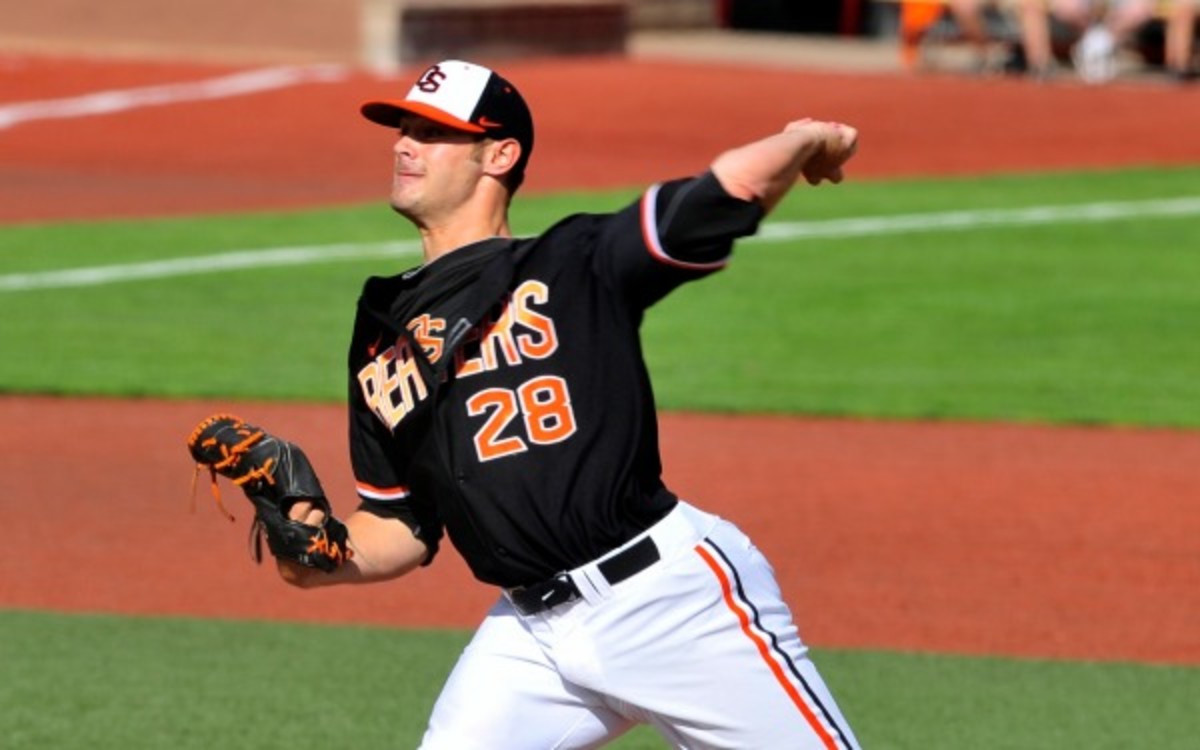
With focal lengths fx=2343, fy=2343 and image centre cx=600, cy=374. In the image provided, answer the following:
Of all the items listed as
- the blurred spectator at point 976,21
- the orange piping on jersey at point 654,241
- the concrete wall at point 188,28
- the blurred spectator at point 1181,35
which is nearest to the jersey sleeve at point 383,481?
the orange piping on jersey at point 654,241

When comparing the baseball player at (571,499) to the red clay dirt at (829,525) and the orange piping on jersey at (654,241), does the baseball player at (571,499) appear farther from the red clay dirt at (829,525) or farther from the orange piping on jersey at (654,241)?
the red clay dirt at (829,525)

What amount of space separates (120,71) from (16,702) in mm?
17477

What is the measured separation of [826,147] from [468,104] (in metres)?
0.78

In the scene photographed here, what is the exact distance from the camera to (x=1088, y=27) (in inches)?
913

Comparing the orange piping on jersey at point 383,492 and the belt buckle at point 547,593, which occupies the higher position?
the orange piping on jersey at point 383,492

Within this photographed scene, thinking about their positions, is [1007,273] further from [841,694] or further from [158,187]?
[841,694]

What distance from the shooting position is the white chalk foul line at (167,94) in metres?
21.8

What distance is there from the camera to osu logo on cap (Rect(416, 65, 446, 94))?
4891mm

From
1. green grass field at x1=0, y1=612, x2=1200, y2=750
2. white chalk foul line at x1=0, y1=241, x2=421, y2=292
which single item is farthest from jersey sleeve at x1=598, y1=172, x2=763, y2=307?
white chalk foul line at x1=0, y1=241, x2=421, y2=292

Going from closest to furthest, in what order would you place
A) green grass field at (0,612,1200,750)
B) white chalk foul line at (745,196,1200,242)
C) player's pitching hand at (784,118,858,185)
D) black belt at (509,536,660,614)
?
player's pitching hand at (784,118,858,185) < black belt at (509,536,660,614) < green grass field at (0,612,1200,750) < white chalk foul line at (745,196,1200,242)

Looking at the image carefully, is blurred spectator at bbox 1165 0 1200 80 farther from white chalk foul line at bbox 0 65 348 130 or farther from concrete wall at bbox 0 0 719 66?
white chalk foul line at bbox 0 65 348 130

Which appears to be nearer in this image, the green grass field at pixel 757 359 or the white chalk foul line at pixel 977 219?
the green grass field at pixel 757 359

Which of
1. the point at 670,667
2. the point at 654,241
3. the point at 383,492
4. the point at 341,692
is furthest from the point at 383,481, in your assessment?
the point at 341,692

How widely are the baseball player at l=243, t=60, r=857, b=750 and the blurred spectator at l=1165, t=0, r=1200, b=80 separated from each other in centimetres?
1886
